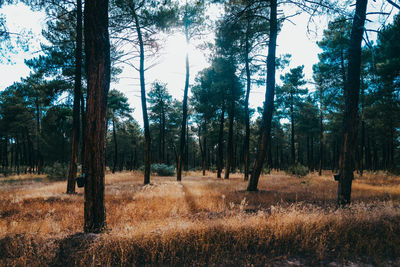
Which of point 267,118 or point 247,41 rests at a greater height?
point 247,41

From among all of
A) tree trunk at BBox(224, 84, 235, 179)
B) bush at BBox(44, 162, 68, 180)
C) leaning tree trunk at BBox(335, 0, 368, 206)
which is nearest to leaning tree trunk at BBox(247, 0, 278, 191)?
leaning tree trunk at BBox(335, 0, 368, 206)

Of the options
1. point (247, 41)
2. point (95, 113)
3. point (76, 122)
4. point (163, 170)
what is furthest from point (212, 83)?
point (95, 113)

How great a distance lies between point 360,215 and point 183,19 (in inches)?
556

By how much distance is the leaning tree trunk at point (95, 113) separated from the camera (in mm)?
3646

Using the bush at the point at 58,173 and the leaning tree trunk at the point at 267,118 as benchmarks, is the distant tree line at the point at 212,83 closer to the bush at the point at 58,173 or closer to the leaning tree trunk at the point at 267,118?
the leaning tree trunk at the point at 267,118

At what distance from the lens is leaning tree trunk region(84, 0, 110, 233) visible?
3646mm

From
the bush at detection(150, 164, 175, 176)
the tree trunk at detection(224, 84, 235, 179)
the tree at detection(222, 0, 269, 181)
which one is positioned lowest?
the bush at detection(150, 164, 175, 176)

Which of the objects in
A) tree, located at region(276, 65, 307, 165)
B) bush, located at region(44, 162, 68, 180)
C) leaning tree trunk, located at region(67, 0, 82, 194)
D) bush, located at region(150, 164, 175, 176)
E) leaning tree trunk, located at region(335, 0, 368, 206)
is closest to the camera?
leaning tree trunk, located at region(335, 0, 368, 206)

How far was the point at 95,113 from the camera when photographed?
12.0 ft

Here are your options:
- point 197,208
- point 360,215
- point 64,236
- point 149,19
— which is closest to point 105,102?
point 64,236

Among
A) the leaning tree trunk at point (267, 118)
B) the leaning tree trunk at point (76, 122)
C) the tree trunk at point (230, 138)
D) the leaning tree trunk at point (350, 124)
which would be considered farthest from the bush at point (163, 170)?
the leaning tree trunk at point (350, 124)

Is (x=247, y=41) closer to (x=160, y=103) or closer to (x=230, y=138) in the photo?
(x=230, y=138)

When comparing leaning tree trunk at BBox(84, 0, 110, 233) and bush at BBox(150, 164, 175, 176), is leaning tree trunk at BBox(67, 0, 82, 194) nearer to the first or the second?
leaning tree trunk at BBox(84, 0, 110, 233)

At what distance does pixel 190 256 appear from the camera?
2.86 m
